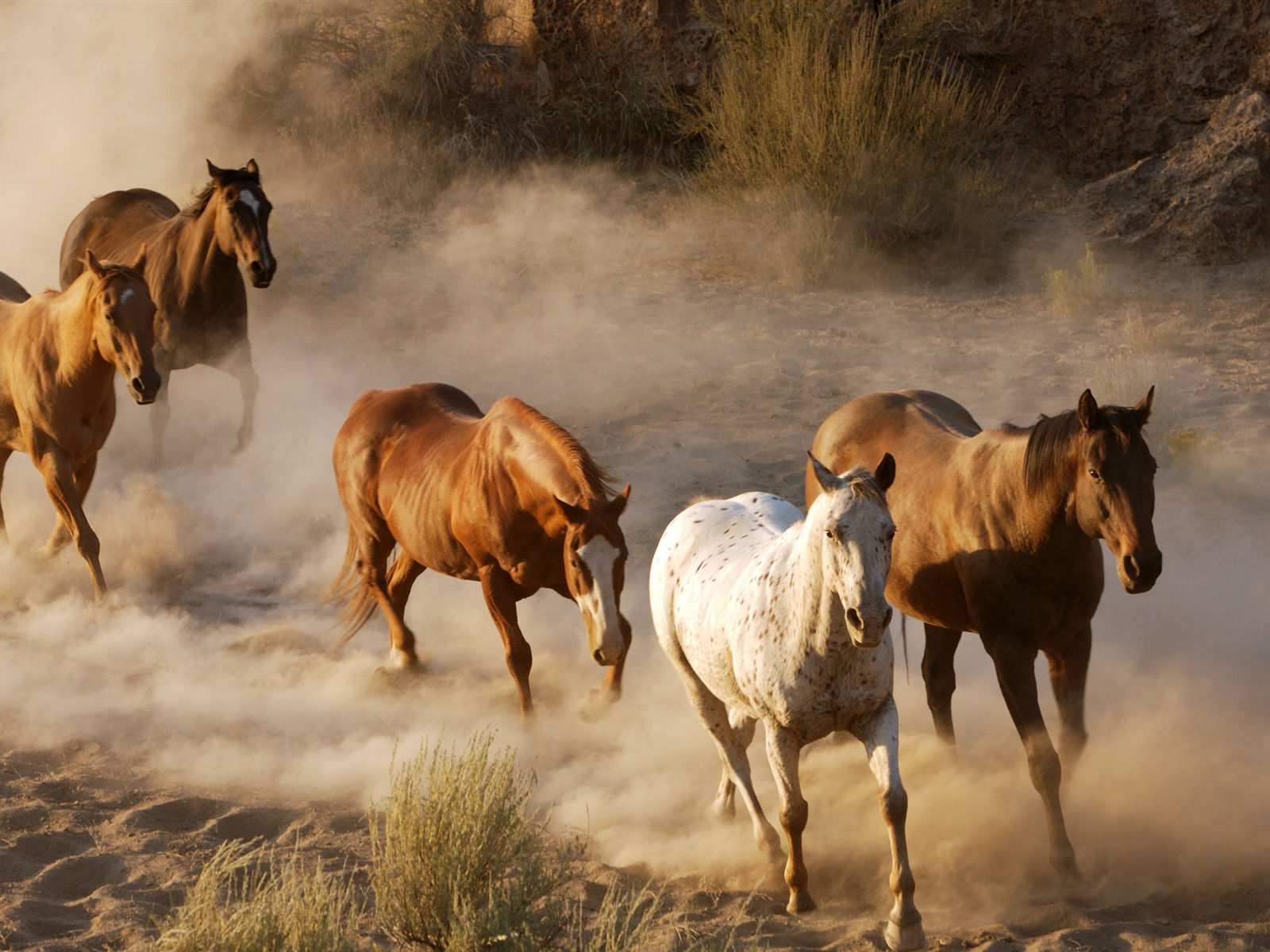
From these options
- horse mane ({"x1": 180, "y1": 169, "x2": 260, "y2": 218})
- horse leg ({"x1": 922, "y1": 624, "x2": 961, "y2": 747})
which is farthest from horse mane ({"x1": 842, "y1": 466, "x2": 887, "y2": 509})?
horse mane ({"x1": 180, "y1": 169, "x2": 260, "y2": 218})

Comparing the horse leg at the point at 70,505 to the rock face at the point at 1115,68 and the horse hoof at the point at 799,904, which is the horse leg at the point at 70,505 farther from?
the rock face at the point at 1115,68

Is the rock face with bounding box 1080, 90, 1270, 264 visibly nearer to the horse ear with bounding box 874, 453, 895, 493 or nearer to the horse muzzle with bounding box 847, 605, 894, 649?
the horse ear with bounding box 874, 453, 895, 493

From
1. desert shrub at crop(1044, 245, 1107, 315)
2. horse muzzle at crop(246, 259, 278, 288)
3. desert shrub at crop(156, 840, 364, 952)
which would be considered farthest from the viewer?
desert shrub at crop(1044, 245, 1107, 315)

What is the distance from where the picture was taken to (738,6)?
45.4 ft

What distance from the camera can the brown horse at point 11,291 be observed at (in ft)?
30.7

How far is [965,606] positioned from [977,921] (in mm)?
1212

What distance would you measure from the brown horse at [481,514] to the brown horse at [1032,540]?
1.03 metres

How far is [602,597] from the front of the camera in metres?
5.04

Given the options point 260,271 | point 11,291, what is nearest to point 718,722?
point 260,271

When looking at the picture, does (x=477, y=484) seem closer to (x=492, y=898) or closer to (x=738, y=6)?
(x=492, y=898)

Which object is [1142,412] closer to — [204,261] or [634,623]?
[634,623]

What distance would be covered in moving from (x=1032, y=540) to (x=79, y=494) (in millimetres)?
5862

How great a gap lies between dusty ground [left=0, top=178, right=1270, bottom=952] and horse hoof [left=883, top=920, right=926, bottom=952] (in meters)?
0.10

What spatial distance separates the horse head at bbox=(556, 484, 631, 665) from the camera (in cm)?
502
